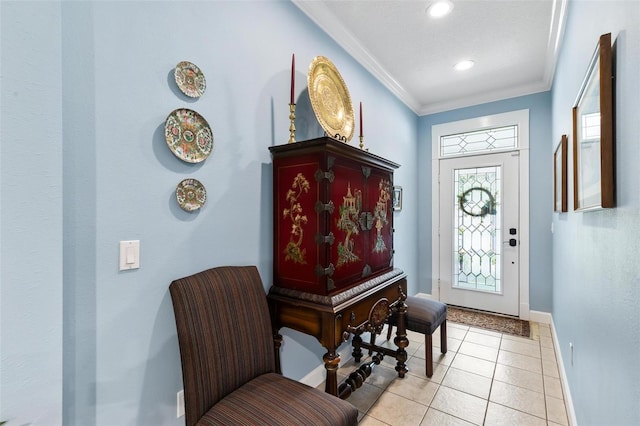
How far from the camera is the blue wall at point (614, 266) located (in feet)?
2.71

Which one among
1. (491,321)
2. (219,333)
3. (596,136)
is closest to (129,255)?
(219,333)

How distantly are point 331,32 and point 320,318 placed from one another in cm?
225

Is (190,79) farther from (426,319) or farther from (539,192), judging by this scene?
(539,192)

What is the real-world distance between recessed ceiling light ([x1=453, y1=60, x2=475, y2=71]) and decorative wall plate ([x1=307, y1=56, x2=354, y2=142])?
1.66 m

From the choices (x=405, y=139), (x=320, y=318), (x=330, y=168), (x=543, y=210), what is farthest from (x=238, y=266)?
(x=543, y=210)

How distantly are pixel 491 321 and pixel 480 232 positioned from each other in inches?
44.0

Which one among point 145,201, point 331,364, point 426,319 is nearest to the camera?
point 145,201

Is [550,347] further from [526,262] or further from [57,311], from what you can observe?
[57,311]

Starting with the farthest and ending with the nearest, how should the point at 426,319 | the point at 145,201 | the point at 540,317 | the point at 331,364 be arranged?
the point at 540,317
the point at 426,319
the point at 331,364
the point at 145,201

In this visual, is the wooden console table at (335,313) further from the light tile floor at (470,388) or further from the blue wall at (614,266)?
the blue wall at (614,266)

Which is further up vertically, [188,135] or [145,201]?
[188,135]

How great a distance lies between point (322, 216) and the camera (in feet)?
5.23

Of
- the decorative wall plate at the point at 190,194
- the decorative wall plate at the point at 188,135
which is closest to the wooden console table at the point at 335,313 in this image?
the decorative wall plate at the point at 190,194

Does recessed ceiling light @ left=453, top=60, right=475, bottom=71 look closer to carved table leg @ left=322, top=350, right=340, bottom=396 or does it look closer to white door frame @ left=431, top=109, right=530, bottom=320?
white door frame @ left=431, top=109, right=530, bottom=320
